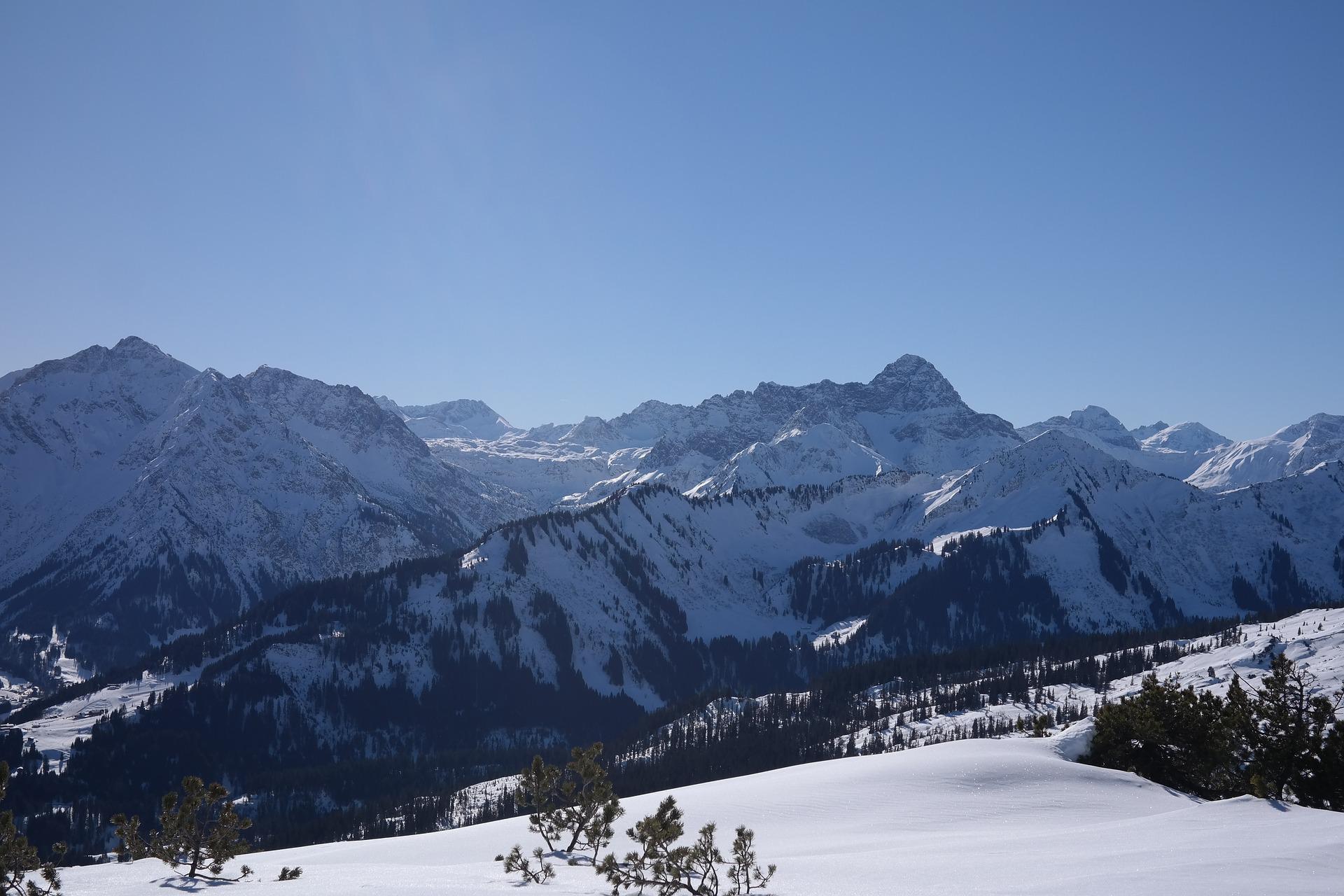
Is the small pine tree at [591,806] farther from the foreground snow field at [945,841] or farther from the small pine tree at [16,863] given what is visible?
the small pine tree at [16,863]

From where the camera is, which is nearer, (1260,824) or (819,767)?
(1260,824)

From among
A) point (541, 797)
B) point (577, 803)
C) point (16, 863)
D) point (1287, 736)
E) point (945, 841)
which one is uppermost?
point (16, 863)

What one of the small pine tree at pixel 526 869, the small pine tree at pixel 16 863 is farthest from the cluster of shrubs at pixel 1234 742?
the small pine tree at pixel 16 863

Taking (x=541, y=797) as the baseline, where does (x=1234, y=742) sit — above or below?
below

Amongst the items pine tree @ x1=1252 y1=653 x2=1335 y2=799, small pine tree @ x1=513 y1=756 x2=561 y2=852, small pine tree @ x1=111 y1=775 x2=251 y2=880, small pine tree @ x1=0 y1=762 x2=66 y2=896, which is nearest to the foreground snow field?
small pine tree @ x1=111 y1=775 x2=251 y2=880

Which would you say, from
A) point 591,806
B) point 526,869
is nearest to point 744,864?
point 526,869

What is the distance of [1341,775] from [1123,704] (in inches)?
514

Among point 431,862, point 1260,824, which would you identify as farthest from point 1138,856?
point 431,862

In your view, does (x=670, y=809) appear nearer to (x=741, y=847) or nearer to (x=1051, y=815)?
(x=741, y=847)

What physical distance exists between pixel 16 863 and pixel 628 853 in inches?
760

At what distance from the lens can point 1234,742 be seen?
61969mm

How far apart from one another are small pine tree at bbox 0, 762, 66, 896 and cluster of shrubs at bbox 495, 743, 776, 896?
14.3m

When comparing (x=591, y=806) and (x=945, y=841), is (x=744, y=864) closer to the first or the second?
(x=591, y=806)

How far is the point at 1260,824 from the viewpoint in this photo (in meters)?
36.8
